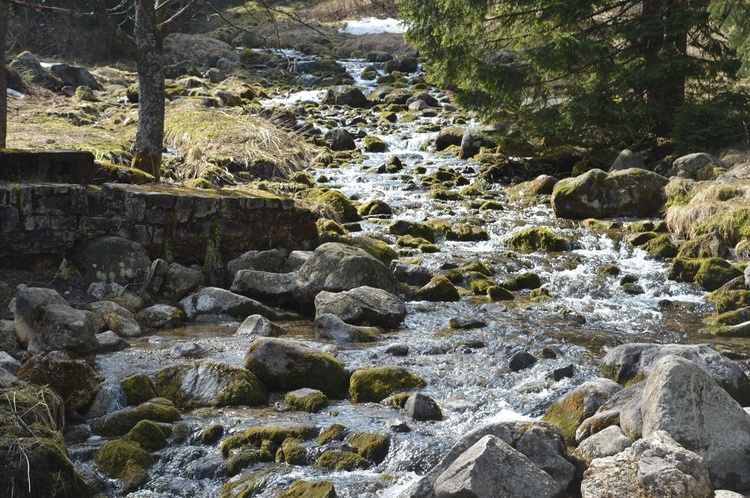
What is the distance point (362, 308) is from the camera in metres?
8.22

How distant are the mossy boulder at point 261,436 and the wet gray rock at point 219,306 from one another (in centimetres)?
332

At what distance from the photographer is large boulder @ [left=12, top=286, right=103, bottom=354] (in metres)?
6.72

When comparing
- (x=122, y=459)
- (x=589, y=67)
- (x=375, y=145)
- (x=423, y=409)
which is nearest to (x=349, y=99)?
(x=375, y=145)

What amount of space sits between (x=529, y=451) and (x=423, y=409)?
1.15 m

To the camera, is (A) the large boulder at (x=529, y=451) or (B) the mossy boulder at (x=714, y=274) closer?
(A) the large boulder at (x=529, y=451)

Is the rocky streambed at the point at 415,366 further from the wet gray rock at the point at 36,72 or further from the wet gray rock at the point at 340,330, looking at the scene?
the wet gray rock at the point at 36,72

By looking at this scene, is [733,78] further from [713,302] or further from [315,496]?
[315,496]

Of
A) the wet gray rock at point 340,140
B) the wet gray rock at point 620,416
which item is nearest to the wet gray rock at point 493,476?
the wet gray rock at point 620,416

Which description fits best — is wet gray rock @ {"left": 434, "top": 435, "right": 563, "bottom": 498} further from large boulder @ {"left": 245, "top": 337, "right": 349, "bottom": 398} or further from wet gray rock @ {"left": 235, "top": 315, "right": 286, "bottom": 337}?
wet gray rock @ {"left": 235, "top": 315, "right": 286, "bottom": 337}

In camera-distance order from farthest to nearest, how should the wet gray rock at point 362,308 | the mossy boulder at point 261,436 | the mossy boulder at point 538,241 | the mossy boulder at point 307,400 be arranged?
the mossy boulder at point 538,241 → the wet gray rock at point 362,308 → the mossy boulder at point 307,400 → the mossy boulder at point 261,436

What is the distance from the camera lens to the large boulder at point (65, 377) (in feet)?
18.3

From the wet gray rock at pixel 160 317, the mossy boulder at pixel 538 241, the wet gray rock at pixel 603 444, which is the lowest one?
the wet gray rock at pixel 160 317

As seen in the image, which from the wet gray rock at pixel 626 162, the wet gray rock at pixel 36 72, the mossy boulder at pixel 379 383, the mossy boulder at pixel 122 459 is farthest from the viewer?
the wet gray rock at pixel 36 72

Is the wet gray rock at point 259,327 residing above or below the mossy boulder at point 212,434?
below
